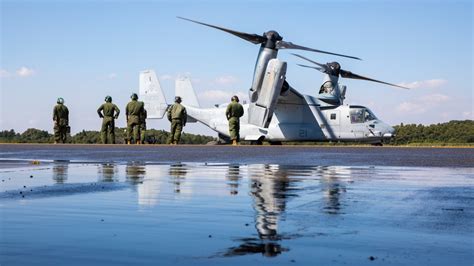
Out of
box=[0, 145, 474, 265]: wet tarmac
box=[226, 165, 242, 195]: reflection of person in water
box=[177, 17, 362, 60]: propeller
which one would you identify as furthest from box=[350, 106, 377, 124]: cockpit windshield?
box=[0, 145, 474, 265]: wet tarmac

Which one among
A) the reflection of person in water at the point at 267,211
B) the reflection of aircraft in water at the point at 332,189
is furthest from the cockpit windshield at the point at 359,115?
the reflection of person in water at the point at 267,211

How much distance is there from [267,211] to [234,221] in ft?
2.44

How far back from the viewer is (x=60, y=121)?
33.2 meters

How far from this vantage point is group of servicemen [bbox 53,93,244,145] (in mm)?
30922

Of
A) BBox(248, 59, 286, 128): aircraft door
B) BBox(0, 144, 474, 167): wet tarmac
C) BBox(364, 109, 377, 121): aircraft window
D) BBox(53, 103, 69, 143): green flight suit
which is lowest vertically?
BBox(0, 144, 474, 167): wet tarmac

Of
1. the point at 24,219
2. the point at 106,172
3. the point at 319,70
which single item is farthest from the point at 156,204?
the point at 319,70

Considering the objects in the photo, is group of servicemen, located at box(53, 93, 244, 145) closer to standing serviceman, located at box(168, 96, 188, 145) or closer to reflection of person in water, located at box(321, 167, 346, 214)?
standing serviceman, located at box(168, 96, 188, 145)

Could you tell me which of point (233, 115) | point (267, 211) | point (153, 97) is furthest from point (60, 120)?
point (267, 211)

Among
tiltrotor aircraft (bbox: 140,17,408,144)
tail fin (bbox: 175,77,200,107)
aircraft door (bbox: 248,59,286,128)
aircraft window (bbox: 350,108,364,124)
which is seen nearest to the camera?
aircraft door (bbox: 248,59,286,128)

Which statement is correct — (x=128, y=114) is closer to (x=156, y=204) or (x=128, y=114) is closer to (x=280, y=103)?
(x=280, y=103)

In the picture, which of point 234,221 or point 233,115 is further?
point 233,115

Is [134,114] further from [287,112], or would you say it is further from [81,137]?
[81,137]

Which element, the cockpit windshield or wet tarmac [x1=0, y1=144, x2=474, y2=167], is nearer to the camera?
wet tarmac [x1=0, y1=144, x2=474, y2=167]

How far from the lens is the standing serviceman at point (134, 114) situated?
3195cm
